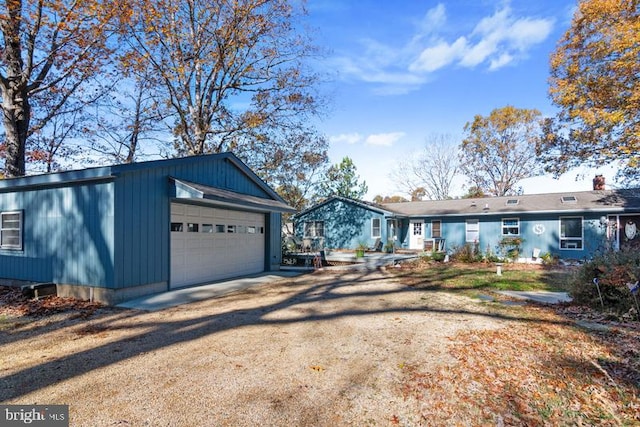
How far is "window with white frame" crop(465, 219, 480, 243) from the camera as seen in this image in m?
20.2

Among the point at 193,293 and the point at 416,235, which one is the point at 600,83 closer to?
the point at 416,235

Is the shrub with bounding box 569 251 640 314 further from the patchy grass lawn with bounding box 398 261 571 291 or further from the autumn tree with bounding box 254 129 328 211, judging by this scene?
the autumn tree with bounding box 254 129 328 211

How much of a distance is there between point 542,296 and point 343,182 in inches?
1024

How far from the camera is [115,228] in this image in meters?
7.45

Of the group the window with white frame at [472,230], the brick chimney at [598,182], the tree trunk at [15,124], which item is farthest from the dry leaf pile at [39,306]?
the brick chimney at [598,182]

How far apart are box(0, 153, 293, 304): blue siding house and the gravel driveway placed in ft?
4.34

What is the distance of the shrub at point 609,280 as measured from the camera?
20.5ft

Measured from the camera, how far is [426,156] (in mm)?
35906

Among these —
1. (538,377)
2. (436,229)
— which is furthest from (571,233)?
(538,377)

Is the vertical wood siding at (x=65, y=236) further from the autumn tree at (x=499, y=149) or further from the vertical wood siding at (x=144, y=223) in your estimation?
the autumn tree at (x=499, y=149)

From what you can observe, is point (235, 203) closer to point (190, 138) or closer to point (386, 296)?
point (386, 296)

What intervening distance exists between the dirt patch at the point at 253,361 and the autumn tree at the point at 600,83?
12.1m

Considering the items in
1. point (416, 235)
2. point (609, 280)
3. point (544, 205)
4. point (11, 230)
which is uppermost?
point (544, 205)

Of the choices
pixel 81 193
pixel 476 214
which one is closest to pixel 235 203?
pixel 81 193
